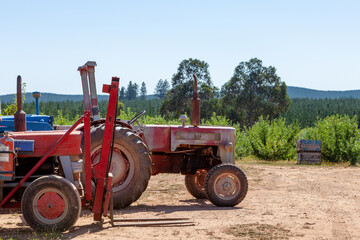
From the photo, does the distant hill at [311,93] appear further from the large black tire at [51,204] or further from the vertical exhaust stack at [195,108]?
the large black tire at [51,204]

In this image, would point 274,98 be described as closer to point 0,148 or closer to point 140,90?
point 0,148

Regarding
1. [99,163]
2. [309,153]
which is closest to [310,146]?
[309,153]

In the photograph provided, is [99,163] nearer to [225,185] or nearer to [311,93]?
[225,185]

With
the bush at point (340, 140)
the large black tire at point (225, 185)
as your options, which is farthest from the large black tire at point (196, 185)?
the bush at point (340, 140)

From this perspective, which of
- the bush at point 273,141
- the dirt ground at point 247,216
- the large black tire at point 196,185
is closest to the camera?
the dirt ground at point 247,216

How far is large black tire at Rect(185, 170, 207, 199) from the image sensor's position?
10.5 metres

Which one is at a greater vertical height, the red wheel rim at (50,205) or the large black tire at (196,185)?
the red wheel rim at (50,205)

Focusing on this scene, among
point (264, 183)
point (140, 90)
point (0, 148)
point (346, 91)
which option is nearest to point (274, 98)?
point (264, 183)

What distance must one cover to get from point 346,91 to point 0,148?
186106 millimetres

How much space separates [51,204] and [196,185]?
4.66 meters

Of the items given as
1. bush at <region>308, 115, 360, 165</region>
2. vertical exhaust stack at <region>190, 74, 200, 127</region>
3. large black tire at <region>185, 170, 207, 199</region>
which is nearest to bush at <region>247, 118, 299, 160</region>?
bush at <region>308, 115, 360, 165</region>

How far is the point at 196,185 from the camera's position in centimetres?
1063

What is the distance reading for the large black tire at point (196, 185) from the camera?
34.6ft

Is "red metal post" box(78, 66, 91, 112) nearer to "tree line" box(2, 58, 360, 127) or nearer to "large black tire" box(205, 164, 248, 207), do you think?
"large black tire" box(205, 164, 248, 207)
